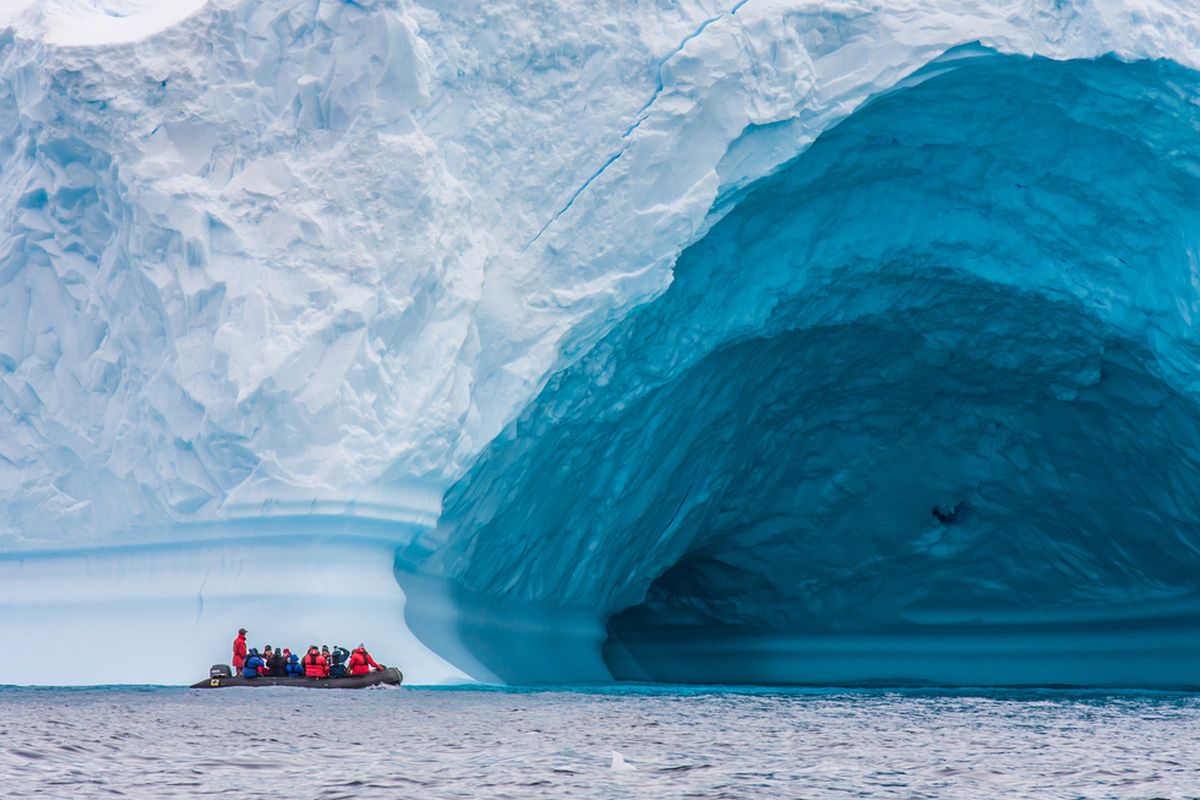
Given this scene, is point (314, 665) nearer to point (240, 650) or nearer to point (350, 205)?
point (240, 650)

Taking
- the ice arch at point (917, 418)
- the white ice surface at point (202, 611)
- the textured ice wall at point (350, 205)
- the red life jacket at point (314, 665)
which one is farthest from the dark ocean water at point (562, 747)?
the ice arch at point (917, 418)

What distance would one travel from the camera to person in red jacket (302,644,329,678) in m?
9.68

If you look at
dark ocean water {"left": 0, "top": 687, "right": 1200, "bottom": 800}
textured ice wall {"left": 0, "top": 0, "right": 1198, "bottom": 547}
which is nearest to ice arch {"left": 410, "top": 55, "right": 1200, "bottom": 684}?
textured ice wall {"left": 0, "top": 0, "right": 1198, "bottom": 547}

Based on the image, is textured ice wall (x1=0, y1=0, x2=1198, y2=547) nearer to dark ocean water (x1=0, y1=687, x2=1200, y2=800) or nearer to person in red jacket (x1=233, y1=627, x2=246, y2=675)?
person in red jacket (x1=233, y1=627, x2=246, y2=675)

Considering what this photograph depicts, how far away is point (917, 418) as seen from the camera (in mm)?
14500

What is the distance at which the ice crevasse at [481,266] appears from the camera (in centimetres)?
1035

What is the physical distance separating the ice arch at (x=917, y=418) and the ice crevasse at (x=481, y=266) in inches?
1.9

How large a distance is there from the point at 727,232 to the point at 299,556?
191 inches

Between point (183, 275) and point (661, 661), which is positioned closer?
point (183, 275)

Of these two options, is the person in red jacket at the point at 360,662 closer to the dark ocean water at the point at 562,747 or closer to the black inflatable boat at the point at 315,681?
the black inflatable boat at the point at 315,681

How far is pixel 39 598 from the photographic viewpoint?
10953 mm

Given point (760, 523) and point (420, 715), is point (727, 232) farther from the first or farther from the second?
point (420, 715)

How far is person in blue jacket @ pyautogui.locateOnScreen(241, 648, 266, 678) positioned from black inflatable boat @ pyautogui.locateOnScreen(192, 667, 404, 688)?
0.04 meters

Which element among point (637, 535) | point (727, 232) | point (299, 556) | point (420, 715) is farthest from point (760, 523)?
point (420, 715)
